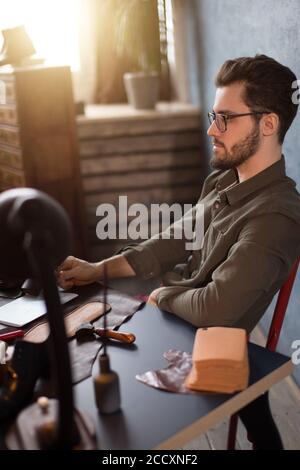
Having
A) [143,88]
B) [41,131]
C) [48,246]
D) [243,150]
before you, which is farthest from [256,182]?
[143,88]

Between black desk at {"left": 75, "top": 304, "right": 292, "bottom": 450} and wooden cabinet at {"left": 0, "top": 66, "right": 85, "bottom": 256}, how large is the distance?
265 cm

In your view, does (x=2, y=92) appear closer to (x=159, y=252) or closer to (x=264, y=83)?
(x=159, y=252)

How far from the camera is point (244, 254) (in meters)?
1.62

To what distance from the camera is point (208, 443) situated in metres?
2.34

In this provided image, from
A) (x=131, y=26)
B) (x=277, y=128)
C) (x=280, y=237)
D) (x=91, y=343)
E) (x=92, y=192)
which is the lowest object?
(x=92, y=192)

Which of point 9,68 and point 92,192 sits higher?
point 9,68

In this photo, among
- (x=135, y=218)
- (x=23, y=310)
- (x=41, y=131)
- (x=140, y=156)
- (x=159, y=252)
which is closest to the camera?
(x=23, y=310)

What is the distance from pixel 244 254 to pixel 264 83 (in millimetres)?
559

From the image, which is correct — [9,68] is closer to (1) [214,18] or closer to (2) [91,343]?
(1) [214,18]

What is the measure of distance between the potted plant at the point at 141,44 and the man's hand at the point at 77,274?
2.83 meters

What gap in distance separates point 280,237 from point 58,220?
0.86 metres

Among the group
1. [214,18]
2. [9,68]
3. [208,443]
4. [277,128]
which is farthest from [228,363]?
[9,68]

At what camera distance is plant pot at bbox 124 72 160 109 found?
4.46 m

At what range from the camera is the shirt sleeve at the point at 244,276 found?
1.60 meters
